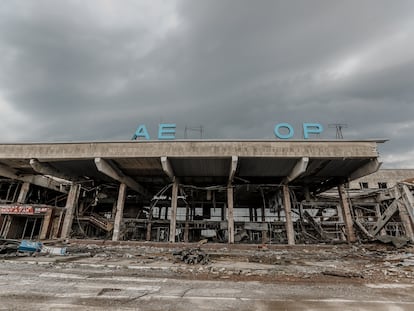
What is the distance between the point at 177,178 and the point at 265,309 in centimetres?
1597

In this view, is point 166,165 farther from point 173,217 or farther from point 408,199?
point 408,199

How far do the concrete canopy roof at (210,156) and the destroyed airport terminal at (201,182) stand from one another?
2.8 inches

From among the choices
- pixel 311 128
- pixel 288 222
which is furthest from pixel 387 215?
pixel 311 128

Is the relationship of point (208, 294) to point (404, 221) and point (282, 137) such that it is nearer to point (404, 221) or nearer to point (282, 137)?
point (282, 137)

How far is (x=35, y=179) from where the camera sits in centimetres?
2222

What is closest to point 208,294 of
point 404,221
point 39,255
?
point 39,255

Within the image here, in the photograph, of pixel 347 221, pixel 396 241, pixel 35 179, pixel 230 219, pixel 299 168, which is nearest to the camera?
pixel 396 241

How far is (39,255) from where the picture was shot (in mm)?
10000

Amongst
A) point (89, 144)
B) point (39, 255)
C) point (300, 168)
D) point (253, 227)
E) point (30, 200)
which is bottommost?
point (39, 255)

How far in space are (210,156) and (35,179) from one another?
66.7 feet

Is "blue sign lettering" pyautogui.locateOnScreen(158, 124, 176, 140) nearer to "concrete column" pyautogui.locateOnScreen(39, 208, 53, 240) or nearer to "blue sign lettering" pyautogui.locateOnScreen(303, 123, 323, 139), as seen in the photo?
"blue sign lettering" pyautogui.locateOnScreen(303, 123, 323, 139)

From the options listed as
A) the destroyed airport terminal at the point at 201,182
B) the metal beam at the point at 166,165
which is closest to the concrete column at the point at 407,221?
the destroyed airport terminal at the point at 201,182

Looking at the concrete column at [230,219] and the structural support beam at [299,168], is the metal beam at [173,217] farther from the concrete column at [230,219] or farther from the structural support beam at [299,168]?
the structural support beam at [299,168]

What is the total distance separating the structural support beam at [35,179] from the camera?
19.1 meters
